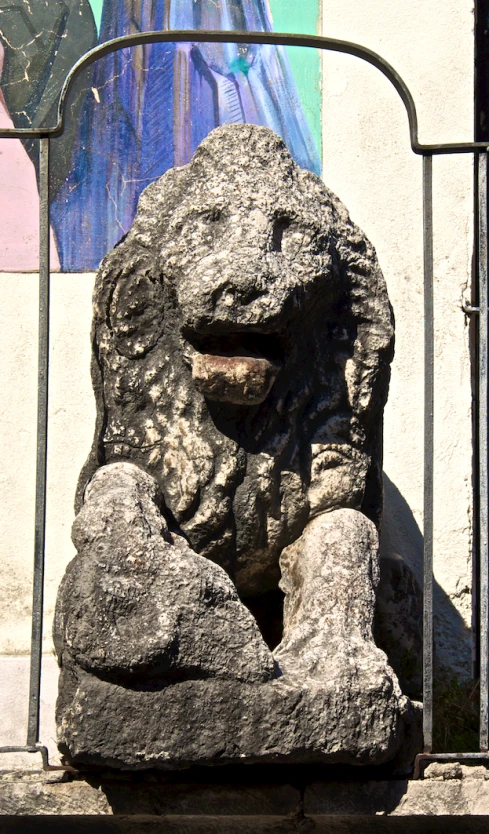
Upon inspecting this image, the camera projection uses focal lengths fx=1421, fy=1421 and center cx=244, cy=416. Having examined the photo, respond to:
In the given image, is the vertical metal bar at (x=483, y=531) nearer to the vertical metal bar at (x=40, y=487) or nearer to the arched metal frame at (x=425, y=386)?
the arched metal frame at (x=425, y=386)

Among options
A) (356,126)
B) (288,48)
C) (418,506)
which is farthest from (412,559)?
(288,48)

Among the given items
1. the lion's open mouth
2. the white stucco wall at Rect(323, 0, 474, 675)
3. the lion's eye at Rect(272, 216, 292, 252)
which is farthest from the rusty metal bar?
the white stucco wall at Rect(323, 0, 474, 675)

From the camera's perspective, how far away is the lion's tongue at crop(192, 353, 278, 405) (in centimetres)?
289

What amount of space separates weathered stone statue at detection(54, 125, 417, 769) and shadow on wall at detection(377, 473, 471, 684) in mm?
277

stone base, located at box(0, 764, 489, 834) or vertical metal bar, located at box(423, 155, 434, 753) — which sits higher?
vertical metal bar, located at box(423, 155, 434, 753)

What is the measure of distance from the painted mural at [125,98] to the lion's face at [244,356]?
1.26 metres

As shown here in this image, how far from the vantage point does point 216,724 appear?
2.62m

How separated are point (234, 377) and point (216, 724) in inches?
27.6

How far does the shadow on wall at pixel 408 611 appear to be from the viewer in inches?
133

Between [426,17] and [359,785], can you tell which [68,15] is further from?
[359,785]

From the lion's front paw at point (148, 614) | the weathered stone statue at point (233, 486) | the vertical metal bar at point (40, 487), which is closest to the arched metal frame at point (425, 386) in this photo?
the vertical metal bar at point (40, 487)

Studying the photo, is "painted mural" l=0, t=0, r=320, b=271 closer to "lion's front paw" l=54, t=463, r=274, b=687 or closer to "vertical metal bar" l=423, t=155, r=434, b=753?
"vertical metal bar" l=423, t=155, r=434, b=753

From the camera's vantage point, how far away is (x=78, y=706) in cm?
262

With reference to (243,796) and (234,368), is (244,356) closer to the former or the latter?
(234,368)
